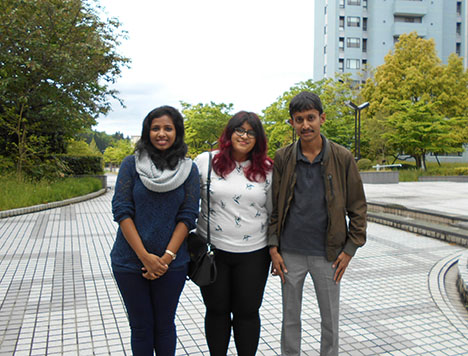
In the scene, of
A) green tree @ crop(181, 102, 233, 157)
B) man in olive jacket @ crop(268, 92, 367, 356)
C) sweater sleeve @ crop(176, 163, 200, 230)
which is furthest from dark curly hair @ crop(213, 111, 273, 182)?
green tree @ crop(181, 102, 233, 157)

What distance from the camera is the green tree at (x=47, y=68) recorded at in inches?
510

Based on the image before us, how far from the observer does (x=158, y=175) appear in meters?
2.20

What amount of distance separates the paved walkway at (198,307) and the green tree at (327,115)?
23.9 metres

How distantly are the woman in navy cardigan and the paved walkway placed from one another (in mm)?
1024

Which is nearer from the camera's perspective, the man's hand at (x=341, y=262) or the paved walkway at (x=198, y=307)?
the man's hand at (x=341, y=262)

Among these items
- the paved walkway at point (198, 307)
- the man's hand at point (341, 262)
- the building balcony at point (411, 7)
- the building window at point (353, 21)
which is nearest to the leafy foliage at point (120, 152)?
the building window at point (353, 21)

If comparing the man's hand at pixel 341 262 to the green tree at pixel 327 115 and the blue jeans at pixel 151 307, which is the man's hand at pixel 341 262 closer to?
the blue jeans at pixel 151 307

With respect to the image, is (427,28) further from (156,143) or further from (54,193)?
(156,143)

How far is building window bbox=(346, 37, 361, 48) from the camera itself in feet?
166

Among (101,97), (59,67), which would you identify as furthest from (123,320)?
(101,97)

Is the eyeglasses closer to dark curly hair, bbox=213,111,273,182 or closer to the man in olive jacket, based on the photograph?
dark curly hair, bbox=213,111,273,182

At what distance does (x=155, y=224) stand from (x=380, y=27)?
5357 cm

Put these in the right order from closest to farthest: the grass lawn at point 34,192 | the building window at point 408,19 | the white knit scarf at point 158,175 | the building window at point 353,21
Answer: the white knit scarf at point 158,175, the grass lawn at point 34,192, the building window at point 408,19, the building window at point 353,21

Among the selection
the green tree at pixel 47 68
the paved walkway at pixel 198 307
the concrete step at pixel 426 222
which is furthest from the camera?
the green tree at pixel 47 68
